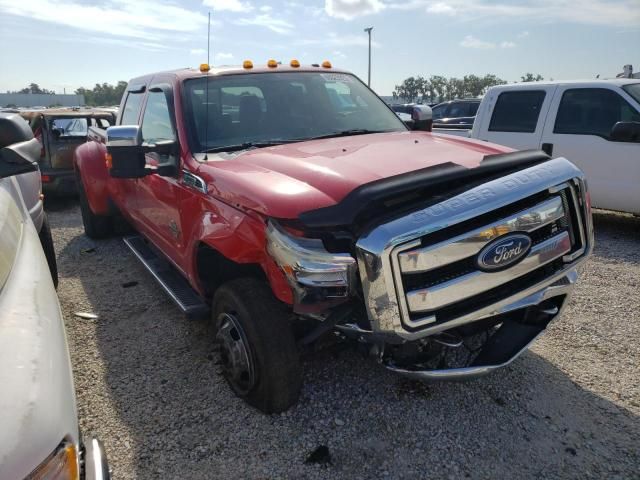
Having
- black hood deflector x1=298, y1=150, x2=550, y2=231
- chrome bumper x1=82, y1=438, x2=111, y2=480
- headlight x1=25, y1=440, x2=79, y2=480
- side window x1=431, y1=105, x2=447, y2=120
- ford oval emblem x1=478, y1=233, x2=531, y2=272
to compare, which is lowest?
chrome bumper x1=82, y1=438, x2=111, y2=480

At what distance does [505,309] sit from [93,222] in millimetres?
5348

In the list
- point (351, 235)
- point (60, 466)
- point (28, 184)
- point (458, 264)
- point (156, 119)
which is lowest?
point (60, 466)

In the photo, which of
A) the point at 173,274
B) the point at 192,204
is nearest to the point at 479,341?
the point at 192,204

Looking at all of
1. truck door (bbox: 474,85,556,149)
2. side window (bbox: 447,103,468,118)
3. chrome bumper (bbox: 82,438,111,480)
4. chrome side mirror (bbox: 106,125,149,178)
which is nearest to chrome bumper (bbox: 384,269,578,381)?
chrome bumper (bbox: 82,438,111,480)

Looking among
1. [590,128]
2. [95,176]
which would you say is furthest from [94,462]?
[590,128]

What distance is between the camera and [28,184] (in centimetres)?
361

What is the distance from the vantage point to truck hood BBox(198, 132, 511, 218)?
2395 mm

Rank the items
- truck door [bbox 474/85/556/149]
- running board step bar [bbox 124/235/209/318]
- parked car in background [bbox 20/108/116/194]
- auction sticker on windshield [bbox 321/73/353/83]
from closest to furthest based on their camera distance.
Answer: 1. running board step bar [bbox 124/235/209/318]
2. auction sticker on windshield [bbox 321/73/353/83]
3. truck door [bbox 474/85/556/149]
4. parked car in background [bbox 20/108/116/194]

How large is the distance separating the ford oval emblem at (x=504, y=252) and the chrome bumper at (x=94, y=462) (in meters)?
1.68

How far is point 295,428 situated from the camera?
2713 millimetres

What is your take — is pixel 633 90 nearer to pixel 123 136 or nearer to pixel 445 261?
pixel 445 261

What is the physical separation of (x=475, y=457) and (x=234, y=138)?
7.80ft

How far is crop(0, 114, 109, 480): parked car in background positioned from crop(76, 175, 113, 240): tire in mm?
4295

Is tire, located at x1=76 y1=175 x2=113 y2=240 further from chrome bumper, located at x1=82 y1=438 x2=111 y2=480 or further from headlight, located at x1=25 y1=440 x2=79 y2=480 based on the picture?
headlight, located at x1=25 y1=440 x2=79 y2=480
